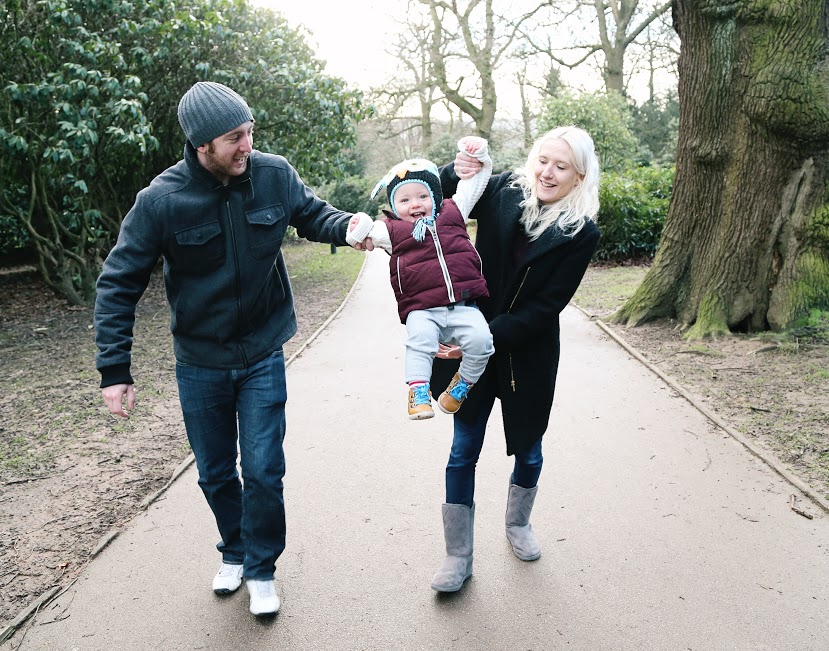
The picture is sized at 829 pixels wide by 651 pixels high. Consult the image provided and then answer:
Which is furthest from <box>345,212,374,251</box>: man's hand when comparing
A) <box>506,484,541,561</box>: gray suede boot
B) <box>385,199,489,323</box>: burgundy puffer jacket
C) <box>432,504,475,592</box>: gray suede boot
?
<box>506,484,541,561</box>: gray suede boot

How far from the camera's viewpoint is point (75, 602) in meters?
3.23

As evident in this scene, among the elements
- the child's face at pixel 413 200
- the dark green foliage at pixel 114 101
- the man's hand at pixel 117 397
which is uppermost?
the dark green foliage at pixel 114 101

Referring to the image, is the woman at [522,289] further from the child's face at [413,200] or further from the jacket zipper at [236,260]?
the jacket zipper at [236,260]

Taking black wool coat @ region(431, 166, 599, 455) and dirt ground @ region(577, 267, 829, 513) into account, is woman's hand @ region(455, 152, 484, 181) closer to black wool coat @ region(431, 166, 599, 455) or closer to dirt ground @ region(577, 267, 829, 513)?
black wool coat @ region(431, 166, 599, 455)

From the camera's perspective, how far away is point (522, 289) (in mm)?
3098

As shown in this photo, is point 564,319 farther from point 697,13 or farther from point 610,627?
point 610,627

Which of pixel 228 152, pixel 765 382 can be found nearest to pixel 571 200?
pixel 228 152

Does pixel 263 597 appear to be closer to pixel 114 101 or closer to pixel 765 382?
pixel 765 382

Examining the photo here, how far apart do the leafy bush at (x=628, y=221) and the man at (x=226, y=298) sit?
1329 cm

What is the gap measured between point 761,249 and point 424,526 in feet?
18.1

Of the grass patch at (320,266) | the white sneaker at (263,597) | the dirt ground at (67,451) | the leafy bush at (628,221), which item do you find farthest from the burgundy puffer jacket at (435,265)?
the leafy bush at (628,221)

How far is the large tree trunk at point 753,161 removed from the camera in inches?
281

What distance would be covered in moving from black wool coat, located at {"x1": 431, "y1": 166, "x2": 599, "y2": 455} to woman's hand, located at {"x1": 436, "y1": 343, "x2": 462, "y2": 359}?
17 centimetres

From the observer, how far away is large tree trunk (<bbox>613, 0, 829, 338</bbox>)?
713cm
